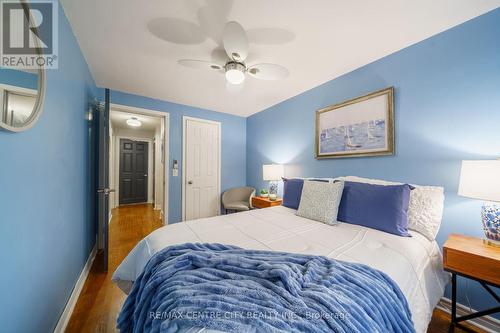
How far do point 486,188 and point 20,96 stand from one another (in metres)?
2.61

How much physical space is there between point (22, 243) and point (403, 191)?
8.07 feet

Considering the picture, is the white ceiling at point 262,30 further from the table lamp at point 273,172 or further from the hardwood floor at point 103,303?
the hardwood floor at point 103,303

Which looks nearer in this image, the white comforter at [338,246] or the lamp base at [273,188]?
the white comforter at [338,246]

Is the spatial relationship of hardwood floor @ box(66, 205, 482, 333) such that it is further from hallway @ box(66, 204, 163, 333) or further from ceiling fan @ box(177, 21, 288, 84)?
ceiling fan @ box(177, 21, 288, 84)

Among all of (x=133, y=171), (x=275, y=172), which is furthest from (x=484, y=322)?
(x=133, y=171)

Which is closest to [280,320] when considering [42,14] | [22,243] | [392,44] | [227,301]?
[227,301]

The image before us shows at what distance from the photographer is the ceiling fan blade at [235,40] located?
4.14ft

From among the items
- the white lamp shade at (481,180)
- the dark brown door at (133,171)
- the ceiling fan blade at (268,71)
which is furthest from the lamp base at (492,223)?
the dark brown door at (133,171)

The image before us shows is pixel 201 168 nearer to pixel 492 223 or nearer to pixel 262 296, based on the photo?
pixel 262 296

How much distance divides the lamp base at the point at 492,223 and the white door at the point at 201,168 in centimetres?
341

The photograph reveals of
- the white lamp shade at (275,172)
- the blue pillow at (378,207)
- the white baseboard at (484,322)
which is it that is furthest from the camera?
the white lamp shade at (275,172)

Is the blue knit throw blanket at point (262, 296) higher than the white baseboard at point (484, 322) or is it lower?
higher

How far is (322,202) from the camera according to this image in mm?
1803

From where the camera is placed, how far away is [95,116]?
2.42 m
